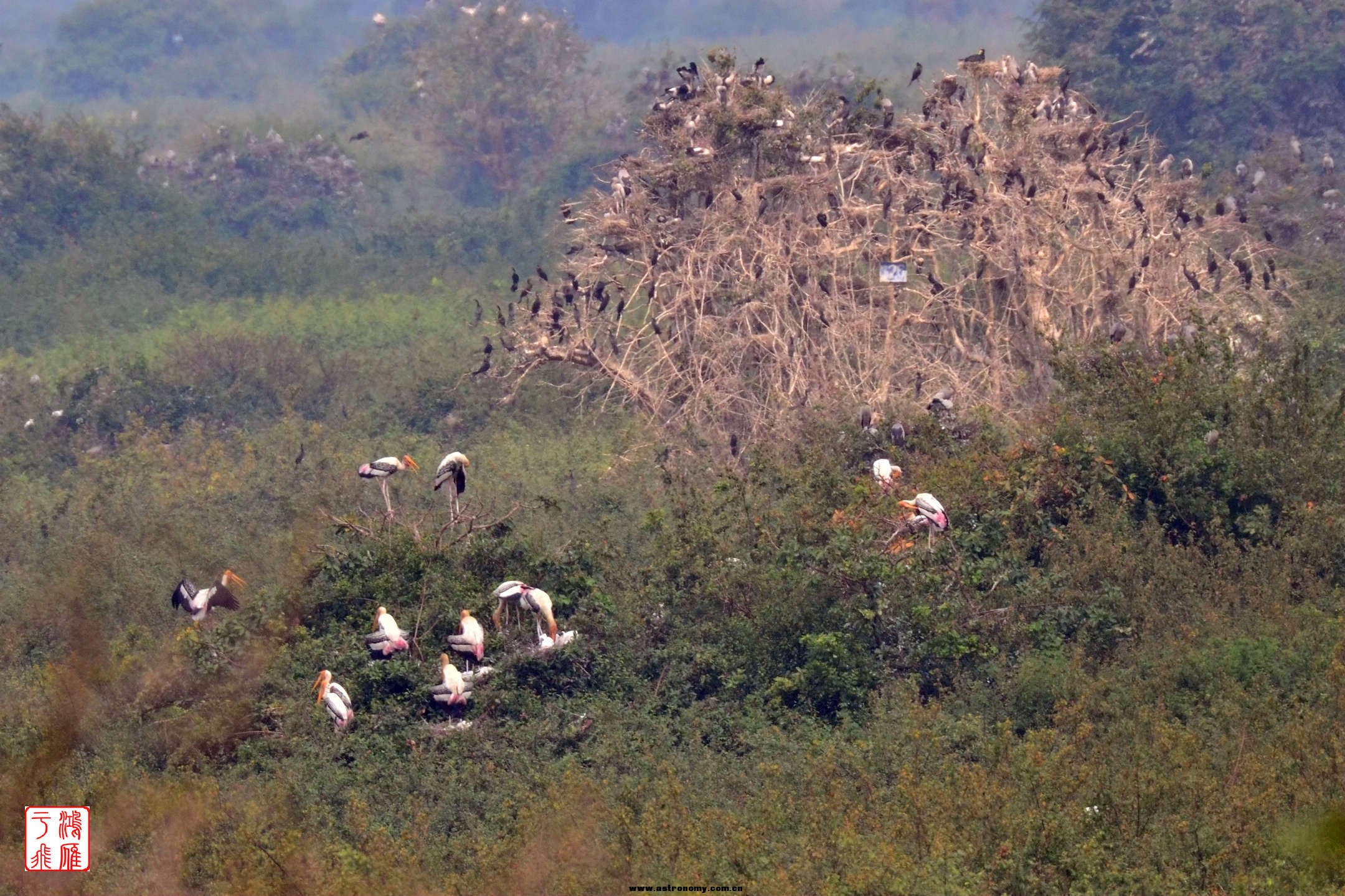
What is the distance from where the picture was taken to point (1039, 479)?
10.1 metres

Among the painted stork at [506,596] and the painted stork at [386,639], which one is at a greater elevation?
the painted stork at [506,596]

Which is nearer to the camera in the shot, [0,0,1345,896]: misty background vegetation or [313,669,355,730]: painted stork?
[0,0,1345,896]: misty background vegetation

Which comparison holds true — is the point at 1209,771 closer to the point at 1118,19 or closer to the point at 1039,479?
the point at 1039,479

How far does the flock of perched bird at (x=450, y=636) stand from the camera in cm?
840

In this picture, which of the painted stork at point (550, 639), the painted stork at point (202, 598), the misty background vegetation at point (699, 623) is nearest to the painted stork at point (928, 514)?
the misty background vegetation at point (699, 623)

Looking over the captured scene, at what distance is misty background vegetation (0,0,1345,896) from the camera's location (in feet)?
22.2

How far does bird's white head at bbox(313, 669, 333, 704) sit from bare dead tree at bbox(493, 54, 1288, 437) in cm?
532

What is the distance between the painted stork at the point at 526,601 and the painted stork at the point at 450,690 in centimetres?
62

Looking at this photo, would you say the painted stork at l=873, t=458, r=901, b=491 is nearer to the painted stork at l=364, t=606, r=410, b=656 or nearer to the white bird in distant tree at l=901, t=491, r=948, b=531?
the white bird in distant tree at l=901, t=491, r=948, b=531

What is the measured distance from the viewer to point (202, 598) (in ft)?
31.4

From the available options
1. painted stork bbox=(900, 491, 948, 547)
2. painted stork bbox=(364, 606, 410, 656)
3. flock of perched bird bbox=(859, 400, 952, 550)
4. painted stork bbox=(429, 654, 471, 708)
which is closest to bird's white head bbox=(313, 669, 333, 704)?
painted stork bbox=(364, 606, 410, 656)

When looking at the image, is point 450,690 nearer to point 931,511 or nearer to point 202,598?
point 202,598

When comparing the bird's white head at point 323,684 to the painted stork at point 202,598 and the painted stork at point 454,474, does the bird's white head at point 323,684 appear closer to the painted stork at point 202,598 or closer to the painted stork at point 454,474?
the painted stork at point 202,598

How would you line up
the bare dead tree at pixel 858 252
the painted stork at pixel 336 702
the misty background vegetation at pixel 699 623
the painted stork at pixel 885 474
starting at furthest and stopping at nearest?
1. the bare dead tree at pixel 858 252
2. the painted stork at pixel 885 474
3. the painted stork at pixel 336 702
4. the misty background vegetation at pixel 699 623
